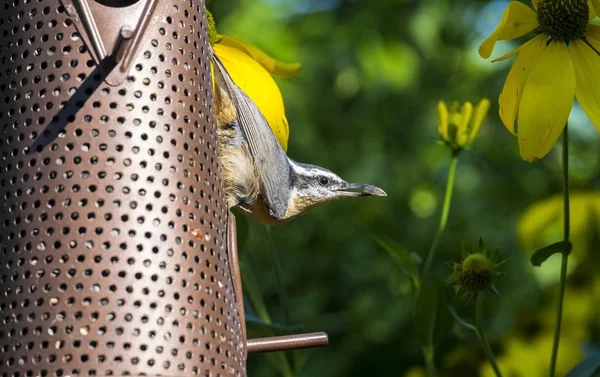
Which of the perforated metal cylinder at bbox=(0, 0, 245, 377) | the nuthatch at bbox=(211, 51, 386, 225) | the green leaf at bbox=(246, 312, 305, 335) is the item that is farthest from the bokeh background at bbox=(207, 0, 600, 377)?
the perforated metal cylinder at bbox=(0, 0, 245, 377)

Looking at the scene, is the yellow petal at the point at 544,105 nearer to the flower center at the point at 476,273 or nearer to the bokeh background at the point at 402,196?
the flower center at the point at 476,273

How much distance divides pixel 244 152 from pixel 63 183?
2.94 ft

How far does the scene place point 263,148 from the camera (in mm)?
3285

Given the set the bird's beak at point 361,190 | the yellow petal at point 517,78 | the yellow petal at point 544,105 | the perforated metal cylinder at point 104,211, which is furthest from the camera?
the bird's beak at point 361,190

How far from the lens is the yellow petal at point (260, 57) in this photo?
137 inches

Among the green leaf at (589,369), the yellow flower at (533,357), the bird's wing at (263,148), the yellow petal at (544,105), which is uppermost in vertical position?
the yellow petal at (544,105)

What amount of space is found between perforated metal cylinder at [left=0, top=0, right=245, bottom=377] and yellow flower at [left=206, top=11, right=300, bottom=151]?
0.71 metres

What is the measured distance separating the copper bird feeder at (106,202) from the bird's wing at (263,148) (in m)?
0.42

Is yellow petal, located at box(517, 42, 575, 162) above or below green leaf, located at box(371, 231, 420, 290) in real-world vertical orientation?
above

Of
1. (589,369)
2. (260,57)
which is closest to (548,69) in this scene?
(589,369)

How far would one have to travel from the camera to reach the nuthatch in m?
3.16

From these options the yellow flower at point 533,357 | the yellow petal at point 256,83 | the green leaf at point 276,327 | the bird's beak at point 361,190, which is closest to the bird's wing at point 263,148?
the yellow petal at point 256,83

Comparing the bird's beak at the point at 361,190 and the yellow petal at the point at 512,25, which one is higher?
the yellow petal at the point at 512,25

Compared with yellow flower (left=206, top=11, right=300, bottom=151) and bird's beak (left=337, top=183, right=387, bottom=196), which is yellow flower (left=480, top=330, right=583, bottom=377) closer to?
bird's beak (left=337, top=183, right=387, bottom=196)
